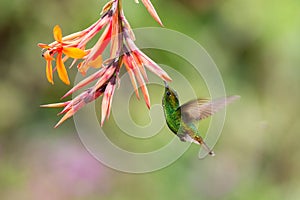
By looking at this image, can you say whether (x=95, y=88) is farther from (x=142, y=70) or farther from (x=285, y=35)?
(x=285, y=35)

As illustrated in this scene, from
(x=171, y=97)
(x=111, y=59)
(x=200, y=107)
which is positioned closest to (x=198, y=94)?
(x=200, y=107)

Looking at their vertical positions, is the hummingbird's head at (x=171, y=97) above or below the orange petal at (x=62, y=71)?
above

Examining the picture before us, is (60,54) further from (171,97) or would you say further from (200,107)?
(200,107)

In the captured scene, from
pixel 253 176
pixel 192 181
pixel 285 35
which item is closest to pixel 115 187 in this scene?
pixel 192 181

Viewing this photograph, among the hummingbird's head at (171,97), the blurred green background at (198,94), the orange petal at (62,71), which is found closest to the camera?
the orange petal at (62,71)

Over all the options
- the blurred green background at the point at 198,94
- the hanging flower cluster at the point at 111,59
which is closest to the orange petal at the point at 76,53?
the hanging flower cluster at the point at 111,59

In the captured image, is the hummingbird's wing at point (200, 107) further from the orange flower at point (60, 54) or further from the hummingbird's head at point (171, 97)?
the orange flower at point (60, 54)
